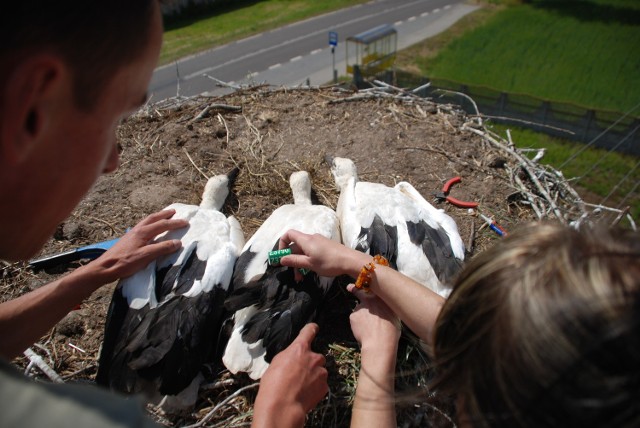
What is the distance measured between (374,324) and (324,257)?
1.17ft

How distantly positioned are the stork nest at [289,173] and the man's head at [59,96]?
4.54 ft

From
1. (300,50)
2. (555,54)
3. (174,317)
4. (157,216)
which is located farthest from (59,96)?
(555,54)

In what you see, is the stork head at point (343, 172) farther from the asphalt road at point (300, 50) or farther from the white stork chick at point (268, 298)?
the asphalt road at point (300, 50)

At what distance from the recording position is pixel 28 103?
0.63m

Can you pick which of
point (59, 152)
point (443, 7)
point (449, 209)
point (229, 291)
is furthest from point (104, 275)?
point (443, 7)

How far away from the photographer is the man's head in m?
0.61

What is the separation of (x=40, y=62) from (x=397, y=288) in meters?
1.40

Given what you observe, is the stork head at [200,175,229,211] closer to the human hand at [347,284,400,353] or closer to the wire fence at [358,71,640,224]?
the human hand at [347,284,400,353]

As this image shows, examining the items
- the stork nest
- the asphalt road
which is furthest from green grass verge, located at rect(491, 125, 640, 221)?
the stork nest

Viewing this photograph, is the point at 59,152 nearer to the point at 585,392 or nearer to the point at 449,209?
the point at 585,392

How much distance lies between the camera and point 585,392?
0.71 m

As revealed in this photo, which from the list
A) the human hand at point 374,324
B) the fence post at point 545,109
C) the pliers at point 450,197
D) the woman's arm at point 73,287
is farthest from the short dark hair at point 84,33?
the fence post at point 545,109

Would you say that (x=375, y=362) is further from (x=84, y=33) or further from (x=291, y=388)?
(x=84, y=33)

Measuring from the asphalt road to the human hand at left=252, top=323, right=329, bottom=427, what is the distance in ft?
29.3
